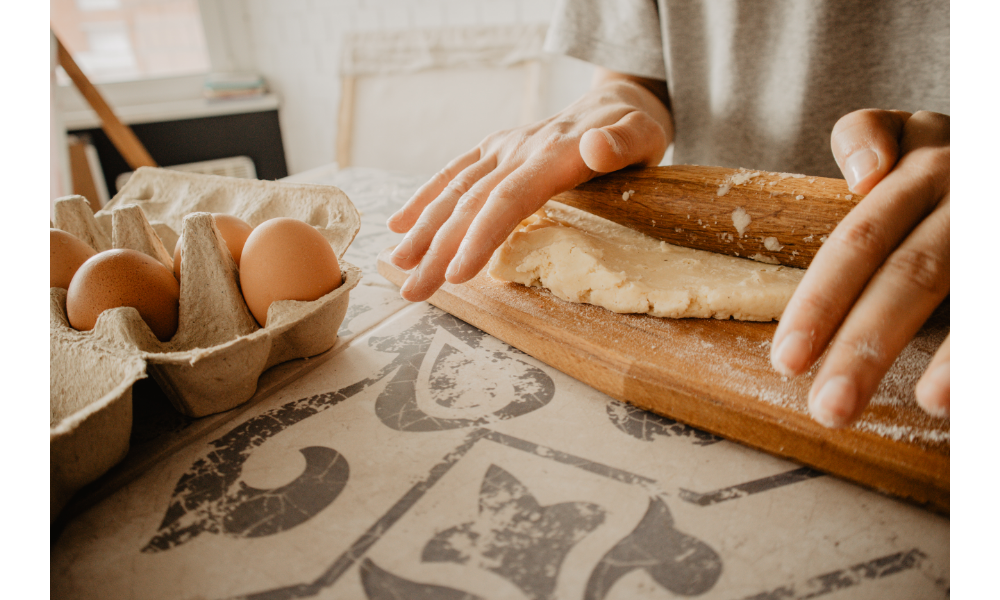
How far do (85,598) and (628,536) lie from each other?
412 mm

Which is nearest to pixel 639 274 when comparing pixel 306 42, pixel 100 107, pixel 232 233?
pixel 232 233

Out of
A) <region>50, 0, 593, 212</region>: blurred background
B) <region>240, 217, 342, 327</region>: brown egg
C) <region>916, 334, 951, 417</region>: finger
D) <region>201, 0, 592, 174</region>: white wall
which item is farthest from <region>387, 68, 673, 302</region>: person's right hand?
<region>201, 0, 592, 174</region>: white wall

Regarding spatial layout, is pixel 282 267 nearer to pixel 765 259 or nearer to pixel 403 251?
pixel 403 251

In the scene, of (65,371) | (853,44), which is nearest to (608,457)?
(65,371)

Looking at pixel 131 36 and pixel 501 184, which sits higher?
pixel 131 36

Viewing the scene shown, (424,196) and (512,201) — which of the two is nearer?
(512,201)

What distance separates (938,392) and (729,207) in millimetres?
398

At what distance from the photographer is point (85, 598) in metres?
0.37

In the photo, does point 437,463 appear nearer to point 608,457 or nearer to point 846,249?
point 608,457

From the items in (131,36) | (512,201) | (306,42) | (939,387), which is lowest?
(939,387)

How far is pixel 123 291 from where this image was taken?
547 millimetres

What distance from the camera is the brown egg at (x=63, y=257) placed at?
2.01 feet

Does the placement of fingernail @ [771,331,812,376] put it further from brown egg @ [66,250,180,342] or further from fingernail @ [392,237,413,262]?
brown egg @ [66,250,180,342]

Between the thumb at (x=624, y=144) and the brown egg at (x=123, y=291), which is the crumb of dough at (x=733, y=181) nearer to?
the thumb at (x=624, y=144)
